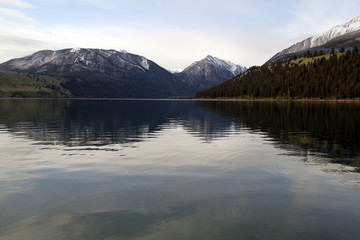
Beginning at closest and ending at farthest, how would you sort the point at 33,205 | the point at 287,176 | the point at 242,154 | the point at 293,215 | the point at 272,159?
the point at 293,215 → the point at 33,205 → the point at 287,176 → the point at 272,159 → the point at 242,154

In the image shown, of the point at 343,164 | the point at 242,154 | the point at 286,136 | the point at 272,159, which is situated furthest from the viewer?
the point at 286,136

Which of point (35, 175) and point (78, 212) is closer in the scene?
point (78, 212)

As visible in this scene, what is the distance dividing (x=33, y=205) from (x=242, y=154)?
22.3 metres

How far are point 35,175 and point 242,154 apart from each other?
2120cm

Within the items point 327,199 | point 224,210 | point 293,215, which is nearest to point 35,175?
point 224,210

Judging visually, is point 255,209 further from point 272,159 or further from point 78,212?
point 272,159

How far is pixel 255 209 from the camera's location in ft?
50.6

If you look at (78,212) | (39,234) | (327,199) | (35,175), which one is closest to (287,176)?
(327,199)

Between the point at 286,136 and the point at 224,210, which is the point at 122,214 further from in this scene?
the point at 286,136

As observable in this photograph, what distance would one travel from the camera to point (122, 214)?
A: 1468cm

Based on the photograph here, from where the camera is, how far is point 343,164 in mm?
26234

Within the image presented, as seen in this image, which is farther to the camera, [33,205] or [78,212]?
[33,205]

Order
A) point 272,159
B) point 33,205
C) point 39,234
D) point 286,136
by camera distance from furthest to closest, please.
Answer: point 286,136, point 272,159, point 33,205, point 39,234

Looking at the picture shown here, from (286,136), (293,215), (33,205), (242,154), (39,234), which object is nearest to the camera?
(39,234)
